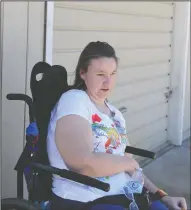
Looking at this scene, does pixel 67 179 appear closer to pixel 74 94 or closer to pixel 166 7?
pixel 74 94

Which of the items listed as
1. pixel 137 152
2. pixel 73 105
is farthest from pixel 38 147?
pixel 137 152

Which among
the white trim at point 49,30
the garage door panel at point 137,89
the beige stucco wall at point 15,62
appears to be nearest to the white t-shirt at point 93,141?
the beige stucco wall at point 15,62

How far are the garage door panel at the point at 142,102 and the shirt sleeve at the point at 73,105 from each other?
8.80 ft

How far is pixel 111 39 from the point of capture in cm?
500

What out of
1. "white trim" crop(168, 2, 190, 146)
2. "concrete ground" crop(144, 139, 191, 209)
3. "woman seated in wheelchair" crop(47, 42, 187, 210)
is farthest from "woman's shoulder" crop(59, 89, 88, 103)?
"white trim" crop(168, 2, 190, 146)

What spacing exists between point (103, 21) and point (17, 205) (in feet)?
9.20

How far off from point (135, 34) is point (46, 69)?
290 centimetres

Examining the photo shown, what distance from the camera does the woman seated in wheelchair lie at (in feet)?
7.89

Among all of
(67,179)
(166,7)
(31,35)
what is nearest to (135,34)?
(166,7)

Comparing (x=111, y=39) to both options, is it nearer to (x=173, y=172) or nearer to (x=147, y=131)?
(x=147, y=131)

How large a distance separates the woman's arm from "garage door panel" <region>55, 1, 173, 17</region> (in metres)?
1.77

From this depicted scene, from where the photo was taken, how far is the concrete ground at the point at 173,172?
5059 millimetres

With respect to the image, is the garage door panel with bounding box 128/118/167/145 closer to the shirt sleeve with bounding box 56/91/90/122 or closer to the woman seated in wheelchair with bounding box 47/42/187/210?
the woman seated in wheelchair with bounding box 47/42/187/210

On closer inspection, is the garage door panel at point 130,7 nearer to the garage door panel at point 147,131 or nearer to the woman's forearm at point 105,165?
the garage door panel at point 147,131
